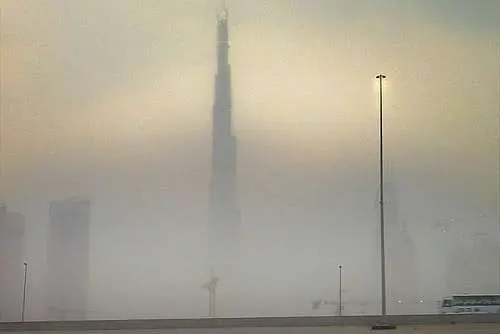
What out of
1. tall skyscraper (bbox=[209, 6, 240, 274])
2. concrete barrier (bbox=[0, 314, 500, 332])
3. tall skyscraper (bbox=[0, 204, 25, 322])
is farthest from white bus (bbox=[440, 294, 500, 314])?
tall skyscraper (bbox=[0, 204, 25, 322])

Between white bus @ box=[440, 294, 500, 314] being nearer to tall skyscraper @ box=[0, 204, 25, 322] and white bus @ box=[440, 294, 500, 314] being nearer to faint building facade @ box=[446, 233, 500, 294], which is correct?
faint building facade @ box=[446, 233, 500, 294]

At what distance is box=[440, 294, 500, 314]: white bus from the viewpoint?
16.5 feet

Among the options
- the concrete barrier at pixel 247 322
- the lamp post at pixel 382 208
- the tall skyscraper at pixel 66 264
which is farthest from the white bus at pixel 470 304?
the tall skyscraper at pixel 66 264

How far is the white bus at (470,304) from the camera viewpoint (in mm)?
5043

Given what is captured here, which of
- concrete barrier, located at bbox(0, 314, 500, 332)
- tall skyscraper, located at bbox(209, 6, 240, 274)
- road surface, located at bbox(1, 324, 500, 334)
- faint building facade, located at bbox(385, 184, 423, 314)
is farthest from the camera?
faint building facade, located at bbox(385, 184, 423, 314)

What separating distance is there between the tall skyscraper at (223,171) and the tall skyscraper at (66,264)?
2.87 feet

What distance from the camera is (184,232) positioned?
4875 millimetres

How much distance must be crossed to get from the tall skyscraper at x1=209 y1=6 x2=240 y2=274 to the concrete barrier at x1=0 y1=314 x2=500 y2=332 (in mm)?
385

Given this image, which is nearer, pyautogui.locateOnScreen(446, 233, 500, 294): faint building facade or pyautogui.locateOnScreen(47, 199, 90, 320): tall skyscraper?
pyautogui.locateOnScreen(47, 199, 90, 320): tall skyscraper

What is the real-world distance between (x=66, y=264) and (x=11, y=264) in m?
0.36

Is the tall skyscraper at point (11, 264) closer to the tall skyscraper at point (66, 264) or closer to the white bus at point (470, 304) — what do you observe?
the tall skyscraper at point (66, 264)

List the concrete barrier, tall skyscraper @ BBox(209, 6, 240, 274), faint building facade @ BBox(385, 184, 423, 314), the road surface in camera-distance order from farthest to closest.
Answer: faint building facade @ BBox(385, 184, 423, 314), tall skyscraper @ BBox(209, 6, 240, 274), the concrete barrier, the road surface

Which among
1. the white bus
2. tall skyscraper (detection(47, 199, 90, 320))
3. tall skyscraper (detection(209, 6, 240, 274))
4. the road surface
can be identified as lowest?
the road surface

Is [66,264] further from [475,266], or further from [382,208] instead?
[475,266]
